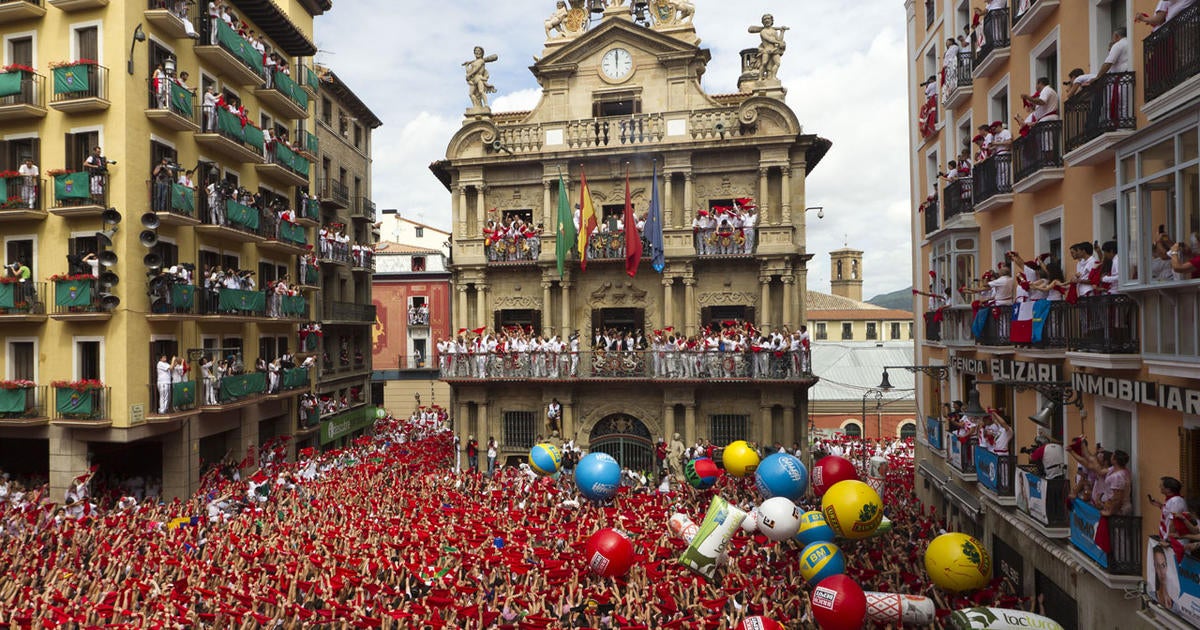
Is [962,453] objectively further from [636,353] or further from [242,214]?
[242,214]

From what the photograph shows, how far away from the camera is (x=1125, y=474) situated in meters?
11.6

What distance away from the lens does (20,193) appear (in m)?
21.1

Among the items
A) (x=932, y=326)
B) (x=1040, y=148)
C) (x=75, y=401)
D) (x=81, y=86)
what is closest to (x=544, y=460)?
(x=932, y=326)

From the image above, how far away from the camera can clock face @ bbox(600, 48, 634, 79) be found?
97.0 ft

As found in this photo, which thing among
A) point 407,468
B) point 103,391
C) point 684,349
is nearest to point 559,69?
point 684,349

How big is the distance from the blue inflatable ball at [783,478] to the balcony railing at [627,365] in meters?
7.92

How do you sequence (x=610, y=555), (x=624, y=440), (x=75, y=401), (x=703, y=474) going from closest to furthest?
(x=610, y=555) < (x=75, y=401) < (x=703, y=474) < (x=624, y=440)

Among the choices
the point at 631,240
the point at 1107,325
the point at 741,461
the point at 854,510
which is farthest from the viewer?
the point at 631,240

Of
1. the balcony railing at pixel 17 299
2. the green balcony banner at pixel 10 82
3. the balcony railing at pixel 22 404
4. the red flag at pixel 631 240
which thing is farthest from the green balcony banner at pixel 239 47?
the red flag at pixel 631 240

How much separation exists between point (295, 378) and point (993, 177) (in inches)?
976

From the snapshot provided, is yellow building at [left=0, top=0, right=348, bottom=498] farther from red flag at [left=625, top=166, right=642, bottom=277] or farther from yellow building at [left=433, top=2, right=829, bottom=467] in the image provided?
red flag at [left=625, top=166, right=642, bottom=277]

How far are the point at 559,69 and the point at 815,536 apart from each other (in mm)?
21383

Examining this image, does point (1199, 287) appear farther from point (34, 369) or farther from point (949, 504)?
point (34, 369)

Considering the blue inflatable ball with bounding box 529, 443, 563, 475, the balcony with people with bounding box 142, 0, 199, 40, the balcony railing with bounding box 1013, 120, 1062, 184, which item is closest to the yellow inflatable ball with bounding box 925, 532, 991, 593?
the balcony railing with bounding box 1013, 120, 1062, 184
